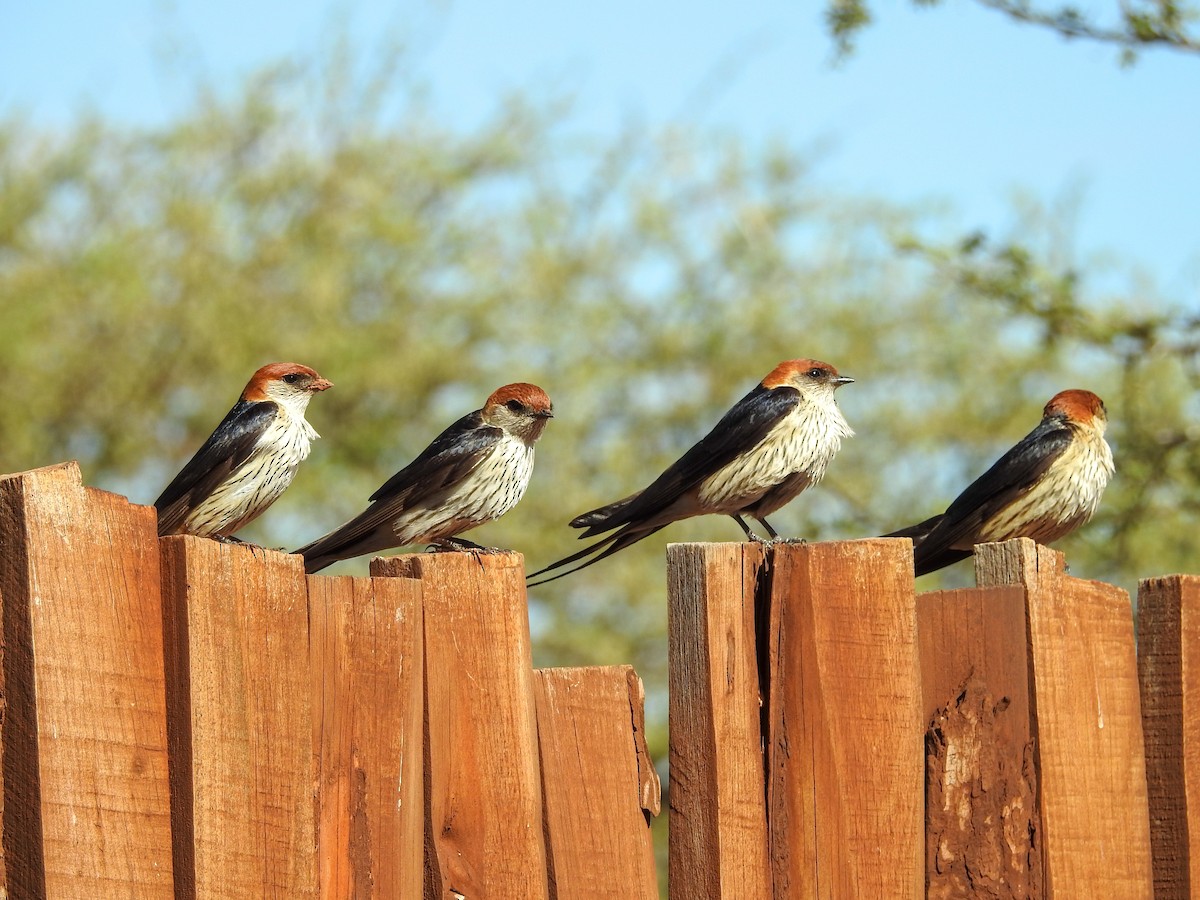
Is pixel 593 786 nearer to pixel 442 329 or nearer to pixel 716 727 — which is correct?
pixel 716 727

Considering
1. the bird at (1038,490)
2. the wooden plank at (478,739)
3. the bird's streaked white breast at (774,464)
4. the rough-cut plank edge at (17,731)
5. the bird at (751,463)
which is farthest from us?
the bird's streaked white breast at (774,464)

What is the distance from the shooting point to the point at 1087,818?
139 inches

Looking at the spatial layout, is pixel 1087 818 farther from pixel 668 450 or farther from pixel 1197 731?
pixel 668 450

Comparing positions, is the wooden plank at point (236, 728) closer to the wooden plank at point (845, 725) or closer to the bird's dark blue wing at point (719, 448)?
the wooden plank at point (845, 725)

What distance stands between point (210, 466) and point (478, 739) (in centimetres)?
355

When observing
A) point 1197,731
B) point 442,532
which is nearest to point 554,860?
point 1197,731

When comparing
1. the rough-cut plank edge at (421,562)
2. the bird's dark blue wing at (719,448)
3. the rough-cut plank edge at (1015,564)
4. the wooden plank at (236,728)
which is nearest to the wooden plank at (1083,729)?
the rough-cut plank edge at (1015,564)

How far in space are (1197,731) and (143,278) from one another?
535 inches

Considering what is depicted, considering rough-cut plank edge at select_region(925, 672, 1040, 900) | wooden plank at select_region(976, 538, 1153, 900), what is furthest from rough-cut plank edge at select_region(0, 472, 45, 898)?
wooden plank at select_region(976, 538, 1153, 900)

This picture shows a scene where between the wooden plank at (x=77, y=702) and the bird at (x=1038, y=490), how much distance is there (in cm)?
422

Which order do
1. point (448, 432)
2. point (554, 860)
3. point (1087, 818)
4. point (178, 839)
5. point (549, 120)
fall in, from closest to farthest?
point (178, 839) → point (554, 860) → point (1087, 818) → point (448, 432) → point (549, 120)

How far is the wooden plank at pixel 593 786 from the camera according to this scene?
3320 mm

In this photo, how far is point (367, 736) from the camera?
3051 mm

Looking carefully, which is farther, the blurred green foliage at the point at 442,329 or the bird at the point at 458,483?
the blurred green foliage at the point at 442,329
